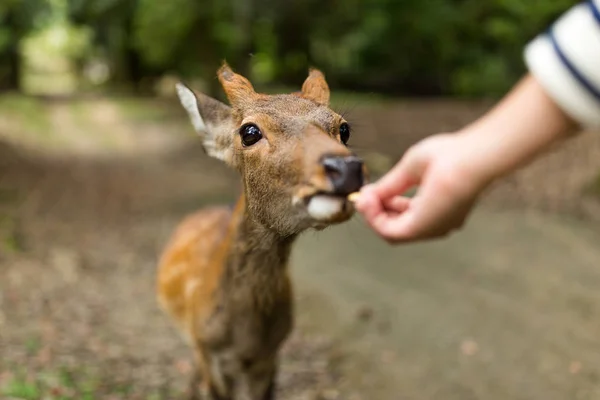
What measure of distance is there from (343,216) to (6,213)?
828cm

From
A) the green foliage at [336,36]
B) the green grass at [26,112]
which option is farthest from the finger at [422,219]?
the green grass at [26,112]

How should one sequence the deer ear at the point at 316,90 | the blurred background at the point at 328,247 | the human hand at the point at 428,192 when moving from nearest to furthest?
the human hand at the point at 428,192
the deer ear at the point at 316,90
the blurred background at the point at 328,247

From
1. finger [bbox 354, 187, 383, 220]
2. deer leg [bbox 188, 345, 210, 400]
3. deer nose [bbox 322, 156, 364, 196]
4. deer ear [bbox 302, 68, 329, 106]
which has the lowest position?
deer leg [bbox 188, 345, 210, 400]

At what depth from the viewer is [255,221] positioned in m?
3.08

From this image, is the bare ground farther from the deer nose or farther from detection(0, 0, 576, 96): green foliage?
detection(0, 0, 576, 96): green foliage

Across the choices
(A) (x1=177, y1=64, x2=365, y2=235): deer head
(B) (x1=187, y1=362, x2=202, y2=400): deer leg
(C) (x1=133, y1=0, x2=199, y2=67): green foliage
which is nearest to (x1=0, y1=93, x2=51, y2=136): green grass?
(C) (x1=133, y1=0, x2=199, y2=67): green foliage

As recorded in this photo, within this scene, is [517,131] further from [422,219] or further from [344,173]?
[344,173]

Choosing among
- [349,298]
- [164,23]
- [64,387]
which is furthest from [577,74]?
[164,23]

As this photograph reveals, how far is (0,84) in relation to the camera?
20.4 metres

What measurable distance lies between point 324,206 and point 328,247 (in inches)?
236

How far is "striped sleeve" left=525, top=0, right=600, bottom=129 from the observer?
78.4 inches

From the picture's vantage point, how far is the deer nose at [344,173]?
2148 mm

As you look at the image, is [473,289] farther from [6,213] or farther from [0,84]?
[0,84]

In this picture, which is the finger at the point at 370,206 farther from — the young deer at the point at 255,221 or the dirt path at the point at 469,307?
the dirt path at the point at 469,307
